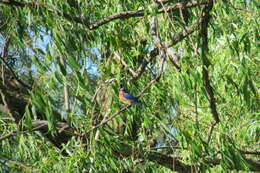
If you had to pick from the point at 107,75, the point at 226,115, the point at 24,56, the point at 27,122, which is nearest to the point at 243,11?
the point at 226,115

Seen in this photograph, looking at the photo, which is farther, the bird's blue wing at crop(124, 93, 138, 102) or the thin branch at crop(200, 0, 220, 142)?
the bird's blue wing at crop(124, 93, 138, 102)

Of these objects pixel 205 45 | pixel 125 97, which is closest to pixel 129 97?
pixel 125 97

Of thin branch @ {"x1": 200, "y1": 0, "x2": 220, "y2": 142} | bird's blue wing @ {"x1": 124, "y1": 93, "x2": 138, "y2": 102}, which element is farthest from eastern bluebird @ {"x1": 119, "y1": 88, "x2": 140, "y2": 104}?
thin branch @ {"x1": 200, "y1": 0, "x2": 220, "y2": 142}

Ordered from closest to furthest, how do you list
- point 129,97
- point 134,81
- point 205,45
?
point 205,45, point 129,97, point 134,81

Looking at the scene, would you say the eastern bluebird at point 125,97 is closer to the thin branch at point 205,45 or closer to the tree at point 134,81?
the tree at point 134,81

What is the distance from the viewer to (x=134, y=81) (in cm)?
242

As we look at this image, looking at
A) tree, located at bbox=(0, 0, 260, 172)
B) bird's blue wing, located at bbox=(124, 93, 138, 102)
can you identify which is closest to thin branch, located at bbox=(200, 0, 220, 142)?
tree, located at bbox=(0, 0, 260, 172)

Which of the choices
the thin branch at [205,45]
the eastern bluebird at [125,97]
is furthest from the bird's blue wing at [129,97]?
the thin branch at [205,45]

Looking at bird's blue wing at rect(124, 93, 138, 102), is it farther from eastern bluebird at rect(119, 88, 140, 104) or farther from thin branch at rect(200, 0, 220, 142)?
thin branch at rect(200, 0, 220, 142)

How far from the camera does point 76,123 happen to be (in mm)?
2145

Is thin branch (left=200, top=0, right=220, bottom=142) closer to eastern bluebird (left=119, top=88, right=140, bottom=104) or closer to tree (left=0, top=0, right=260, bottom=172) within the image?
tree (left=0, top=0, right=260, bottom=172)

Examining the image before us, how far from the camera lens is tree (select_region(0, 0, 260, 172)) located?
1.86 meters

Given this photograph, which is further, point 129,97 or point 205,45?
point 129,97

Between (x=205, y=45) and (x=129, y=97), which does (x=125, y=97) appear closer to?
(x=129, y=97)
